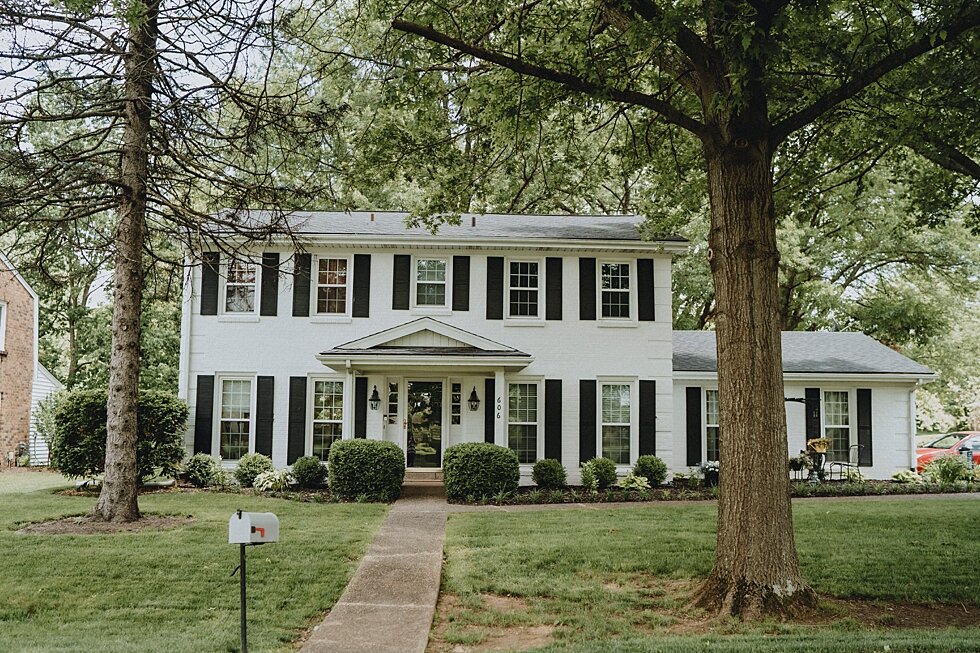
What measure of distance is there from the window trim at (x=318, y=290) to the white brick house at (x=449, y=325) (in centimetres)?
3

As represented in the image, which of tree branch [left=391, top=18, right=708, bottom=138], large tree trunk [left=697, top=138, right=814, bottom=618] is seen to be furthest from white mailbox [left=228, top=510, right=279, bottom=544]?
tree branch [left=391, top=18, right=708, bottom=138]

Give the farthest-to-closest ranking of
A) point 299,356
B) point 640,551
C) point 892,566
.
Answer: point 299,356 → point 640,551 → point 892,566

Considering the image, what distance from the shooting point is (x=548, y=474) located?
15641 mm

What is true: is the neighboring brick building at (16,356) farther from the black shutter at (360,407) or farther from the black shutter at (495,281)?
the black shutter at (495,281)

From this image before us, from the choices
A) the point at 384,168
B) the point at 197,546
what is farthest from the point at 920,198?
the point at 197,546

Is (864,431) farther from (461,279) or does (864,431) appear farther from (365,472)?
(365,472)

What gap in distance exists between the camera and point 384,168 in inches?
401

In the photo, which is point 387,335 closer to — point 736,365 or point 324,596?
→ point 324,596

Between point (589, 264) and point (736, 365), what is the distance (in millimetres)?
9989

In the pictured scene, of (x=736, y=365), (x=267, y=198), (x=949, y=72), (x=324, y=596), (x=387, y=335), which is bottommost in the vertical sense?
(x=324, y=596)

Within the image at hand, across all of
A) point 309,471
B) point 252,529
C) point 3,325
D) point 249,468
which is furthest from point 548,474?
point 3,325

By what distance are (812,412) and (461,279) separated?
29.3 feet

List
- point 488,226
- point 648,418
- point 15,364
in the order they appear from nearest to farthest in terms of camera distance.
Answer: point 648,418, point 488,226, point 15,364

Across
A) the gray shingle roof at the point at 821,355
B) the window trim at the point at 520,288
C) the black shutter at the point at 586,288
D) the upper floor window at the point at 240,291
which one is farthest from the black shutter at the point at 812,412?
the upper floor window at the point at 240,291
